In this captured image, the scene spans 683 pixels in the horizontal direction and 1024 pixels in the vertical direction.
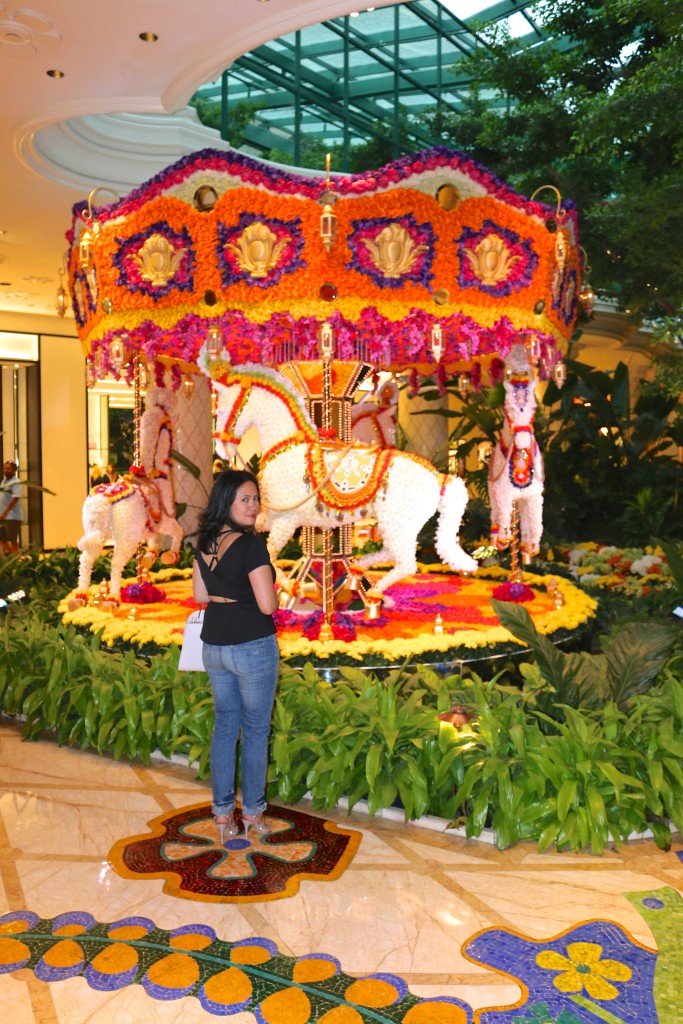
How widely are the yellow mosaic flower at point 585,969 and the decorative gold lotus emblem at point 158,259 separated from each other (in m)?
4.34

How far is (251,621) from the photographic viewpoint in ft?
11.4

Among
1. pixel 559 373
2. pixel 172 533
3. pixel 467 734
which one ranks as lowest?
pixel 467 734

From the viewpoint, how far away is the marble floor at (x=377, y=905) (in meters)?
2.62

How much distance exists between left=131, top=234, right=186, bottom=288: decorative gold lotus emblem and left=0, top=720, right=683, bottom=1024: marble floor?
3.14 meters

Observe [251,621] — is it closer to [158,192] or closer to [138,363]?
[158,192]

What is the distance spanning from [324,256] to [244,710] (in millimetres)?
2879

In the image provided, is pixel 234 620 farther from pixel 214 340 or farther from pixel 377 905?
pixel 214 340

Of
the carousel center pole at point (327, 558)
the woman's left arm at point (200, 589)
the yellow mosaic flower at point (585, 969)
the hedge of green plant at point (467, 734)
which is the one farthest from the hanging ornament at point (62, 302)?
the yellow mosaic flower at point (585, 969)

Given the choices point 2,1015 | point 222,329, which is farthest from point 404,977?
point 222,329

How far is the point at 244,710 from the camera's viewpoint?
3.64 m

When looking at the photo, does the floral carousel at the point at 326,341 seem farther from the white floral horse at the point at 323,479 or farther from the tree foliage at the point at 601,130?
the tree foliage at the point at 601,130

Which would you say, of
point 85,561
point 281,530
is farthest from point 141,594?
point 281,530

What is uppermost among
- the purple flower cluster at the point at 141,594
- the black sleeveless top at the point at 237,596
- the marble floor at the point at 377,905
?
the black sleeveless top at the point at 237,596

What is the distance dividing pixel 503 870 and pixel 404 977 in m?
0.87
